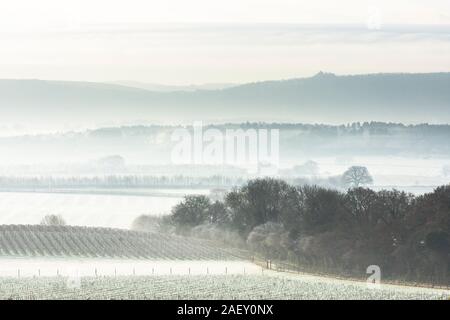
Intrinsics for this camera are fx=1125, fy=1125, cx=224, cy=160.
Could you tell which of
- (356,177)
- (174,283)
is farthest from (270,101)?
(174,283)

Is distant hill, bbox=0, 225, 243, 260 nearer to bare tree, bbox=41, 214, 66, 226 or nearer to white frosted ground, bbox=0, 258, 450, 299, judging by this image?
white frosted ground, bbox=0, 258, 450, 299

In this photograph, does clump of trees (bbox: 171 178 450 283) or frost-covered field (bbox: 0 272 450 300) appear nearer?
frost-covered field (bbox: 0 272 450 300)

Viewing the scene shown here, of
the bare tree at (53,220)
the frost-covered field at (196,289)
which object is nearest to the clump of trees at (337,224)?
the bare tree at (53,220)

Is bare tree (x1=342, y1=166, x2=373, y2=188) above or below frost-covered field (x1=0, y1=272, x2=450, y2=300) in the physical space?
above

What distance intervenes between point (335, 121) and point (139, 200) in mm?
21797

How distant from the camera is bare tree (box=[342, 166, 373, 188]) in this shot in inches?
3487

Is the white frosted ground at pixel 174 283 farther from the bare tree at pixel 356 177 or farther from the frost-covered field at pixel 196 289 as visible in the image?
the bare tree at pixel 356 177

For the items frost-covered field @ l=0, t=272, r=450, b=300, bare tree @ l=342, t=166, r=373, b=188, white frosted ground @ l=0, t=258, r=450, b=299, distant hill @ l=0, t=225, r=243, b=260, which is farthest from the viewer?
bare tree @ l=342, t=166, r=373, b=188

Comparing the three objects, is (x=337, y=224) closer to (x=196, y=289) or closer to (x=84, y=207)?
(x=196, y=289)

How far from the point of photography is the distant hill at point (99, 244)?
61219 millimetres

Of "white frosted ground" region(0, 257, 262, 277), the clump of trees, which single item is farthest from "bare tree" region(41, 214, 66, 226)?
"white frosted ground" region(0, 257, 262, 277)

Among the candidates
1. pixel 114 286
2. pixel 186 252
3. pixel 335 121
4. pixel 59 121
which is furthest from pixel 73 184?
pixel 114 286

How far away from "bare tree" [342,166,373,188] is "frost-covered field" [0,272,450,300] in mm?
39531

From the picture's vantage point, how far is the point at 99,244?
65250 millimetres
